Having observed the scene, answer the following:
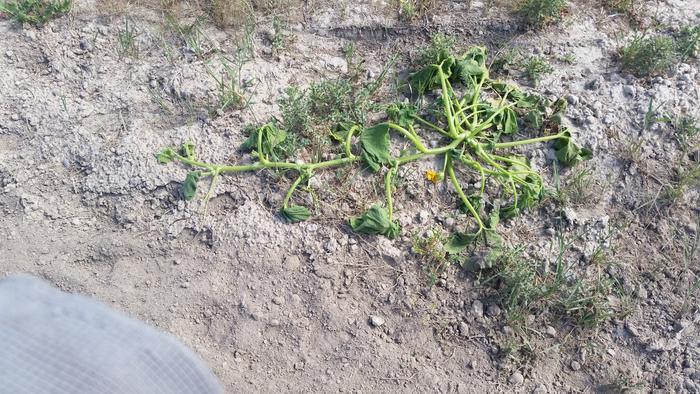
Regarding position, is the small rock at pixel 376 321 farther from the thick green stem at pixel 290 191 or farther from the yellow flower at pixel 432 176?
the yellow flower at pixel 432 176

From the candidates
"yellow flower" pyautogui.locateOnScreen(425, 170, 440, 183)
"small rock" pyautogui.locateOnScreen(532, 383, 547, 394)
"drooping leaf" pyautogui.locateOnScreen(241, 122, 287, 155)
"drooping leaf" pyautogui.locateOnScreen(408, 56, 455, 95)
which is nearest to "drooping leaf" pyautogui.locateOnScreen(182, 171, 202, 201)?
"drooping leaf" pyautogui.locateOnScreen(241, 122, 287, 155)

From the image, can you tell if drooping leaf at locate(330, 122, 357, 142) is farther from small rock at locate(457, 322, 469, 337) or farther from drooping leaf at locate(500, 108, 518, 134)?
small rock at locate(457, 322, 469, 337)

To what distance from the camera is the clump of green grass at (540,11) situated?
341cm

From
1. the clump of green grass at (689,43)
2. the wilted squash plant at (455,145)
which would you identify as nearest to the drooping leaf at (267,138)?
the wilted squash plant at (455,145)

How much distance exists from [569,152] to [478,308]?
95cm

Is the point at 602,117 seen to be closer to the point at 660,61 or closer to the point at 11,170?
the point at 660,61

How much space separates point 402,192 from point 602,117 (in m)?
1.18

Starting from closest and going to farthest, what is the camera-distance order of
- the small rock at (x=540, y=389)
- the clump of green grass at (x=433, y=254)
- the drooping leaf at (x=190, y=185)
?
1. the small rock at (x=540, y=389)
2. the clump of green grass at (x=433, y=254)
3. the drooping leaf at (x=190, y=185)

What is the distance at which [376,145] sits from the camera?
2883 mm

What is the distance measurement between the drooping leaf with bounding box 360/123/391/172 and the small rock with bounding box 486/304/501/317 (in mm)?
821

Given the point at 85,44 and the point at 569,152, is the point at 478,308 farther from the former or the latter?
the point at 85,44

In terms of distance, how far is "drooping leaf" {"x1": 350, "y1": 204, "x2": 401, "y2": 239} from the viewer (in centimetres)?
267

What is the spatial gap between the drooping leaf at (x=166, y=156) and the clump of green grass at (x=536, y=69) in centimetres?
193

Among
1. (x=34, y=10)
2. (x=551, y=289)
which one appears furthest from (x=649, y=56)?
(x=34, y=10)
